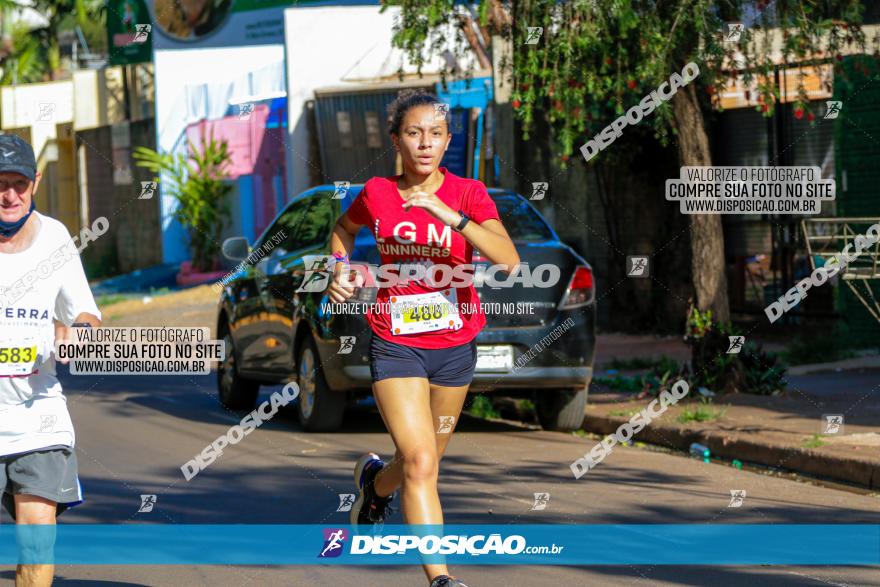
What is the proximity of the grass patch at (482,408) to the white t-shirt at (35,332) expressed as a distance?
24.7 ft

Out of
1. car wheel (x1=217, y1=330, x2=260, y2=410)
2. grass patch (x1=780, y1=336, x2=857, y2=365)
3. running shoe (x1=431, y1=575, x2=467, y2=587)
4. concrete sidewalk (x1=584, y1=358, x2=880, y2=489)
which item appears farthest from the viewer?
grass patch (x1=780, y1=336, x2=857, y2=365)

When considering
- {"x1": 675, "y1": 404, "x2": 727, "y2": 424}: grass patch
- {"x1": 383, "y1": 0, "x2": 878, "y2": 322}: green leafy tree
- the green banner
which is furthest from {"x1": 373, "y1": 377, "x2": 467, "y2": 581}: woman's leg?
the green banner

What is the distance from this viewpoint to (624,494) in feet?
27.3

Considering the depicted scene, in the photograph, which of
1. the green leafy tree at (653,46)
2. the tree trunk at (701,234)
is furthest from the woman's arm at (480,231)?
the tree trunk at (701,234)

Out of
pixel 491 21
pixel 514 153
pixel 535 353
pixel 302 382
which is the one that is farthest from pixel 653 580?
pixel 514 153

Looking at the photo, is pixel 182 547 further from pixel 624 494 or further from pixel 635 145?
pixel 635 145

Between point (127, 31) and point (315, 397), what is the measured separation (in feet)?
92.5

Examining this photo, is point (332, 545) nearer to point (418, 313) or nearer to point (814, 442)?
point (418, 313)

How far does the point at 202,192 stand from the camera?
2889cm

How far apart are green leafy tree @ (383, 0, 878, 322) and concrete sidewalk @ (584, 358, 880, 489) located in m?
1.05

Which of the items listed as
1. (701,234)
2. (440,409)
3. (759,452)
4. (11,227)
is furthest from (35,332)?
(701,234)

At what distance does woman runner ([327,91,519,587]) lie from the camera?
5320mm

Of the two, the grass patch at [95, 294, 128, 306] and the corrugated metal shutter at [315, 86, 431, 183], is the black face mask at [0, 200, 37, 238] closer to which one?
the corrugated metal shutter at [315, 86, 431, 183]

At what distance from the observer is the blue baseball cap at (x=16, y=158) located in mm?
4680
